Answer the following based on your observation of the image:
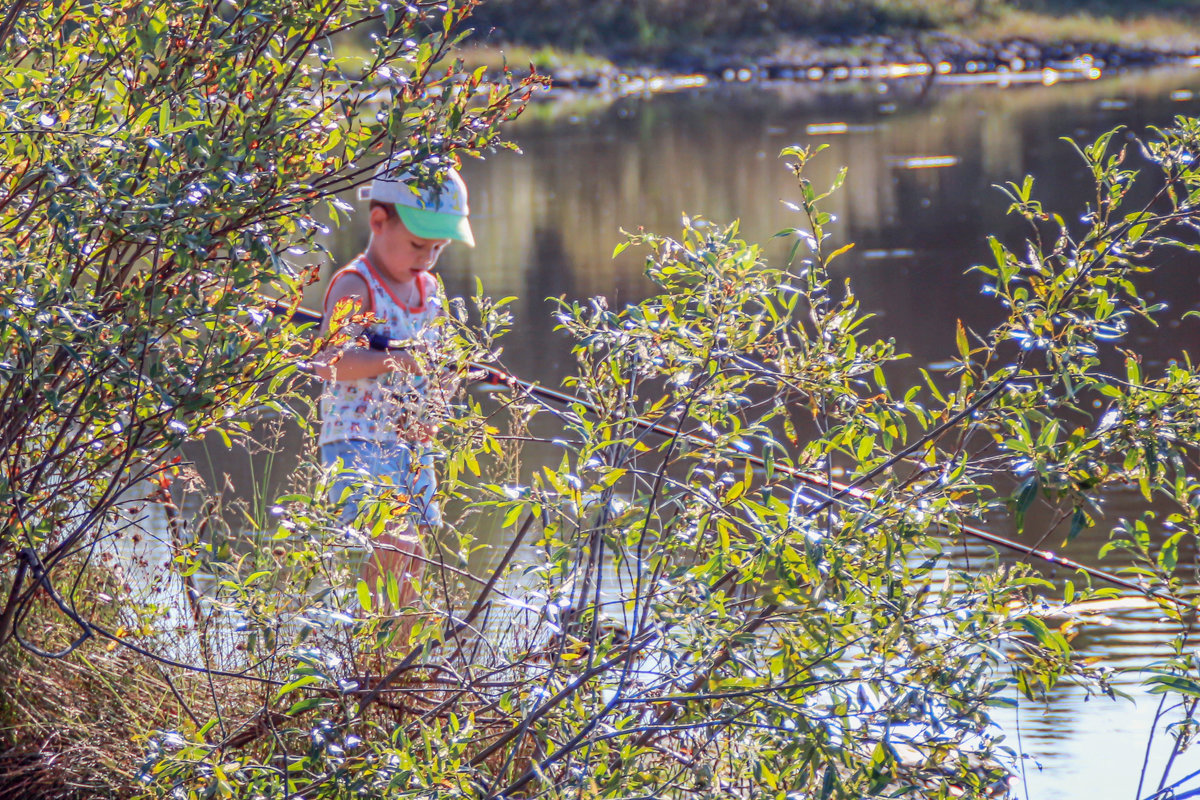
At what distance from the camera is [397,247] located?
383 cm

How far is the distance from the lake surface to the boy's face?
604 mm

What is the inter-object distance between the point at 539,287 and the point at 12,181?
32.4ft

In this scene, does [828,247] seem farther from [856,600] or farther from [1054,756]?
[856,600]

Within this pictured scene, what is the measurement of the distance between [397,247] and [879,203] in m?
13.4

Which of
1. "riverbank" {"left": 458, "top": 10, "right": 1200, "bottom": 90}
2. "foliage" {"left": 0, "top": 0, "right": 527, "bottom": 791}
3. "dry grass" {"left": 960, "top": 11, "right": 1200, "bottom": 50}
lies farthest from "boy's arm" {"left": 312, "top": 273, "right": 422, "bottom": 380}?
"dry grass" {"left": 960, "top": 11, "right": 1200, "bottom": 50}

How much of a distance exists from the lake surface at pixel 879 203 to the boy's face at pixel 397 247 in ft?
1.98

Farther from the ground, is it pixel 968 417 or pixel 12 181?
pixel 12 181

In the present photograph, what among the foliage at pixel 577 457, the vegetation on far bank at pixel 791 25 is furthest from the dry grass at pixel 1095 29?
the foliage at pixel 577 457

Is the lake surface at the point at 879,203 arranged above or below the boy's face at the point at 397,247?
below

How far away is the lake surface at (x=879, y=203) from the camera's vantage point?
461 centimetres

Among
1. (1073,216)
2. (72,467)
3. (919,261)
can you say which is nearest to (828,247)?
(919,261)

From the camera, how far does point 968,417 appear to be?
240 cm

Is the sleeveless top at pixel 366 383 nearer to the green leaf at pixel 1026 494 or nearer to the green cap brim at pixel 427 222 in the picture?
the green cap brim at pixel 427 222

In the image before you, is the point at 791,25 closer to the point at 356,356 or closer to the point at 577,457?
the point at 356,356
